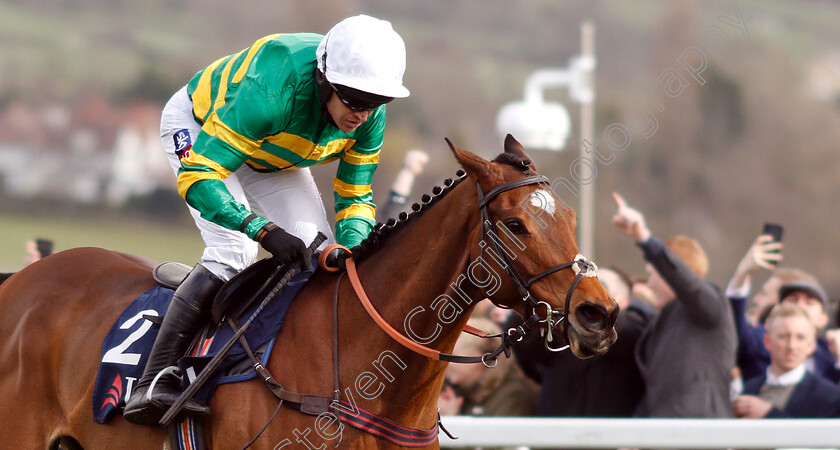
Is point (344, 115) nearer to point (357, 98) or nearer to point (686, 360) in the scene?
point (357, 98)

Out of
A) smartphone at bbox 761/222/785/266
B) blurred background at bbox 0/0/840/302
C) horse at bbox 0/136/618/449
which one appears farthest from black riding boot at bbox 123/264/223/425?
blurred background at bbox 0/0/840/302

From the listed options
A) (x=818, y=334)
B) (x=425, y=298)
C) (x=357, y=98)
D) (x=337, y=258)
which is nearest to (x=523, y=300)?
(x=425, y=298)

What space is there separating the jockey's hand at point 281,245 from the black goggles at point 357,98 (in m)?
0.47

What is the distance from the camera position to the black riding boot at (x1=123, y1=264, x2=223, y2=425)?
3219 mm

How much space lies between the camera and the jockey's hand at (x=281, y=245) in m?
3.08

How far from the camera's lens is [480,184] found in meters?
2.95

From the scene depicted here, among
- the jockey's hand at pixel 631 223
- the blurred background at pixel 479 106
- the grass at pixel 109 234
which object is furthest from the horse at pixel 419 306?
the grass at pixel 109 234

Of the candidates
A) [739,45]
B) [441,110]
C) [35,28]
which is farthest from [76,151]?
[739,45]

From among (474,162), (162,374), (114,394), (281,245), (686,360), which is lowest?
(686,360)

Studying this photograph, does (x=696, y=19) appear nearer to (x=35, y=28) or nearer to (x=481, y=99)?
(x=481, y=99)

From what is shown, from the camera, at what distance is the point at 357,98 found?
122 inches

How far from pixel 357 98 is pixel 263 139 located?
1.25ft

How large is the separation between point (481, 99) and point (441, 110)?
199 cm

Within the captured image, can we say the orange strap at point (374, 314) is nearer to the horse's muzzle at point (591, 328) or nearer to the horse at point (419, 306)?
the horse at point (419, 306)
